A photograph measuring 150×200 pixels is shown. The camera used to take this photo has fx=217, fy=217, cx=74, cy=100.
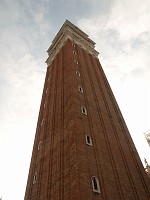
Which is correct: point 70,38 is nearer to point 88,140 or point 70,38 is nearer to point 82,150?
point 88,140

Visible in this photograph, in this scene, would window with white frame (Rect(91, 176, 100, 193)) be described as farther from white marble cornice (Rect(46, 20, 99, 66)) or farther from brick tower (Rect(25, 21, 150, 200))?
white marble cornice (Rect(46, 20, 99, 66))

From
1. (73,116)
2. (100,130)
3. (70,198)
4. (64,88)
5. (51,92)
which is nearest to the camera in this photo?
(70,198)

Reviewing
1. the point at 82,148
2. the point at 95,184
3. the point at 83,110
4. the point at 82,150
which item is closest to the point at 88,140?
the point at 82,148

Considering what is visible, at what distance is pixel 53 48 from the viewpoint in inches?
1444

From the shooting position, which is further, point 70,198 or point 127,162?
point 127,162

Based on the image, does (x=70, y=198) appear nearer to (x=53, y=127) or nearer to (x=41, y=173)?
(x=41, y=173)

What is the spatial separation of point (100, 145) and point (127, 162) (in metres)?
2.98

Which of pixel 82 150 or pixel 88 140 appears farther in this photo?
pixel 88 140

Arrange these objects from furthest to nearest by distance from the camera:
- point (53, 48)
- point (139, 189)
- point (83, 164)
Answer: point (53, 48) < point (139, 189) < point (83, 164)

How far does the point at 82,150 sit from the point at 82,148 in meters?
0.18

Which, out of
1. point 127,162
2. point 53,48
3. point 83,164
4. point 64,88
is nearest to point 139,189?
point 127,162

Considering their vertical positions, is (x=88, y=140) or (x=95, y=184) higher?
(x=88, y=140)

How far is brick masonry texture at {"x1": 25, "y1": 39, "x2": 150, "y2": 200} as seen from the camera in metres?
14.1

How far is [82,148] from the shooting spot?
15.3m
